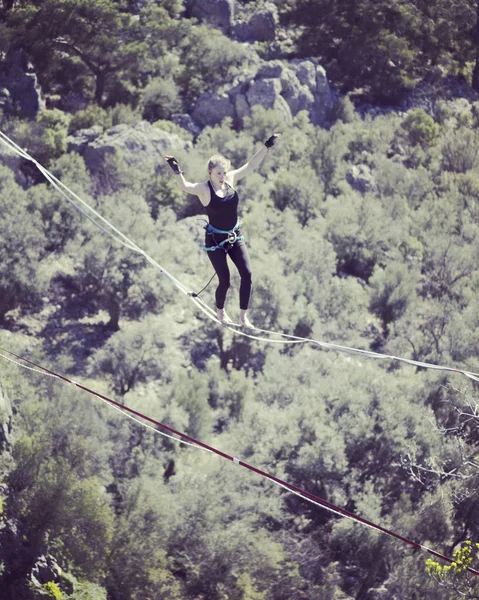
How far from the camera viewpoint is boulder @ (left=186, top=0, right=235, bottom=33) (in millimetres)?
40781

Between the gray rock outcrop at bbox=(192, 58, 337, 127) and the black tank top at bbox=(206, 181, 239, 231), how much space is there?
28.3 m

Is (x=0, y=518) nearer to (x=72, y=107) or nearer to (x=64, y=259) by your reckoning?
(x=64, y=259)

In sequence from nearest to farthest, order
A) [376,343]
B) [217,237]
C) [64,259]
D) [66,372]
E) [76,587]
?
[217,237]
[76,587]
[66,372]
[376,343]
[64,259]

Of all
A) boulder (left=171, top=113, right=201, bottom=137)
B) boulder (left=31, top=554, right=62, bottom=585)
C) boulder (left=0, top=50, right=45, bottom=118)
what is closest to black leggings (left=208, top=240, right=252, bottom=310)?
boulder (left=31, top=554, right=62, bottom=585)

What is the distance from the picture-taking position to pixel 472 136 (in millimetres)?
35125

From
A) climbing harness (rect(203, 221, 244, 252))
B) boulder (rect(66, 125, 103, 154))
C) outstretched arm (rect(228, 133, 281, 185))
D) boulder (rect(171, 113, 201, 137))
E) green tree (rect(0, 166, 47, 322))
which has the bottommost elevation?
green tree (rect(0, 166, 47, 322))

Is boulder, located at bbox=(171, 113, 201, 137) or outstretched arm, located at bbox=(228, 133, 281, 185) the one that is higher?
outstretched arm, located at bbox=(228, 133, 281, 185)

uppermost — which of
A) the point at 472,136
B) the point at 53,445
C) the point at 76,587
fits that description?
the point at 472,136

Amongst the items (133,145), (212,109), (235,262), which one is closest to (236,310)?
(133,145)

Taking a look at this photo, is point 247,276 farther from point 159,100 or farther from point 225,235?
point 159,100

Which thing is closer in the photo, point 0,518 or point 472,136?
point 0,518

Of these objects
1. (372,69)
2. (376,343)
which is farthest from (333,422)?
(372,69)

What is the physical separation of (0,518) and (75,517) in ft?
5.92

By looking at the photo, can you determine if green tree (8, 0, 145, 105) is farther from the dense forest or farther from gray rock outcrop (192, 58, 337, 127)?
gray rock outcrop (192, 58, 337, 127)
